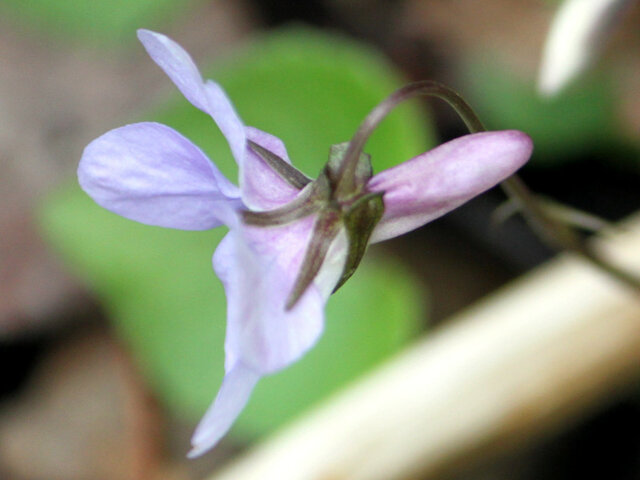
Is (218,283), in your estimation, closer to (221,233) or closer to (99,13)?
(221,233)

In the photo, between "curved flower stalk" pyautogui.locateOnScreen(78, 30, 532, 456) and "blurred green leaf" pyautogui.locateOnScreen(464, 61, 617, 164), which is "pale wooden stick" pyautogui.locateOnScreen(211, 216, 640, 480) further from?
"curved flower stalk" pyautogui.locateOnScreen(78, 30, 532, 456)

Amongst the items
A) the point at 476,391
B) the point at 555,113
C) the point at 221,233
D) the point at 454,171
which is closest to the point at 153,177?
the point at 454,171

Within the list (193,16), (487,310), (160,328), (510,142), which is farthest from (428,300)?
(510,142)

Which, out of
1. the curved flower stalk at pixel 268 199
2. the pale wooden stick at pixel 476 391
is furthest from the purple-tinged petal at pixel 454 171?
the pale wooden stick at pixel 476 391

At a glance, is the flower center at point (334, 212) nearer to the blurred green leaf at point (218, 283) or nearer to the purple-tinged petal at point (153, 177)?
the purple-tinged petal at point (153, 177)

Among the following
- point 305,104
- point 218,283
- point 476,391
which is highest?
point 305,104

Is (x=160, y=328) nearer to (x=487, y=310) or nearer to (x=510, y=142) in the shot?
(x=487, y=310)
